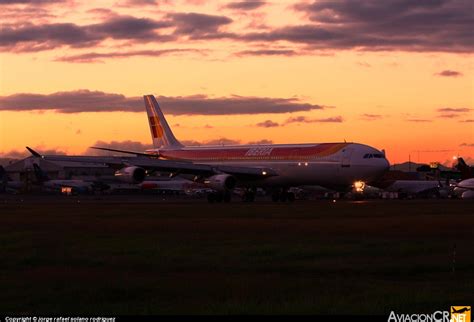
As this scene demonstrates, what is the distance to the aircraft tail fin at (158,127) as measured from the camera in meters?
92.0

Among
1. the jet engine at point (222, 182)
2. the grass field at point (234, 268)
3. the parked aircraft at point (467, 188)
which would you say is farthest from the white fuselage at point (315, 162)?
the parked aircraft at point (467, 188)

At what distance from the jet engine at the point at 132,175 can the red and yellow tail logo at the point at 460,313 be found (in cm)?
6261

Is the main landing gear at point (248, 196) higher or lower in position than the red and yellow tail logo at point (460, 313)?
lower

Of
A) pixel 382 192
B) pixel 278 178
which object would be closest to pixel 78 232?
pixel 278 178

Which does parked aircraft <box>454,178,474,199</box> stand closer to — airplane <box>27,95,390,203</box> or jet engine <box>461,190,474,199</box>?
jet engine <box>461,190,474,199</box>

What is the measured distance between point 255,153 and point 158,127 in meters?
16.3

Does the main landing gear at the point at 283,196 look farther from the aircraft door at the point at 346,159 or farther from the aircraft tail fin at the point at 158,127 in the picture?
the aircraft tail fin at the point at 158,127

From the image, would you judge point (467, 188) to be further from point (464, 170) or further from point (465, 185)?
point (464, 170)

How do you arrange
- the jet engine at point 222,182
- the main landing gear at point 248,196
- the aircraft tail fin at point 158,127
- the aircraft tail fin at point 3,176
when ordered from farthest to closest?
the aircraft tail fin at point 3,176 < the aircraft tail fin at point 158,127 < the main landing gear at point 248,196 < the jet engine at point 222,182

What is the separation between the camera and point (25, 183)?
144375 millimetres

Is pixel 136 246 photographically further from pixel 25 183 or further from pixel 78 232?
pixel 25 183

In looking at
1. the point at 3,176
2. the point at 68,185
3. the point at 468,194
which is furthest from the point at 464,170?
the point at 3,176

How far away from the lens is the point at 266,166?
259 feet

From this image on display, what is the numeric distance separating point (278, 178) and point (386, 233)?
1599 inches
